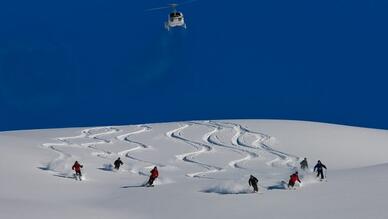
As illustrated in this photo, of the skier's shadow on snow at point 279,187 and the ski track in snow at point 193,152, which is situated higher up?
the ski track in snow at point 193,152

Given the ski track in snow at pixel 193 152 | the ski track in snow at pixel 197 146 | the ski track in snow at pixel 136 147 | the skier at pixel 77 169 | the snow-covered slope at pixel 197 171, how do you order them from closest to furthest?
Answer: the snow-covered slope at pixel 197 171, the skier at pixel 77 169, the ski track in snow at pixel 193 152, the ski track in snow at pixel 136 147, the ski track in snow at pixel 197 146

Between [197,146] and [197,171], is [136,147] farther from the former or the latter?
[197,171]

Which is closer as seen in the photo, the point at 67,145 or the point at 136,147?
the point at 67,145

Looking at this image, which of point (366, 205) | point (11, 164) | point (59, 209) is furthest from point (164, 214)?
point (11, 164)

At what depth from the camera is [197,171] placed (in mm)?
40250

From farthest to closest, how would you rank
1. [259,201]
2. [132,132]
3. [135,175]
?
1. [132,132]
2. [135,175]
3. [259,201]

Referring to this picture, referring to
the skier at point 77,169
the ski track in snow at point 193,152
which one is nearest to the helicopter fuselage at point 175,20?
the ski track in snow at point 193,152

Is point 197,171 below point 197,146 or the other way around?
below

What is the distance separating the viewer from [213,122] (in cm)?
7038

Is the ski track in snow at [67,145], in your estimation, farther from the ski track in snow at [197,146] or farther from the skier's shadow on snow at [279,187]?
the skier's shadow on snow at [279,187]

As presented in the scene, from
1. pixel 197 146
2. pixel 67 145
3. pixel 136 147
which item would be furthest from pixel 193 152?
pixel 67 145

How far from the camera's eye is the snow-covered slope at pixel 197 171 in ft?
73.5

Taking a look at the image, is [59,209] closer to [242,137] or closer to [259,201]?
[259,201]

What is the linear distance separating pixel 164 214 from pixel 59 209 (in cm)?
329
